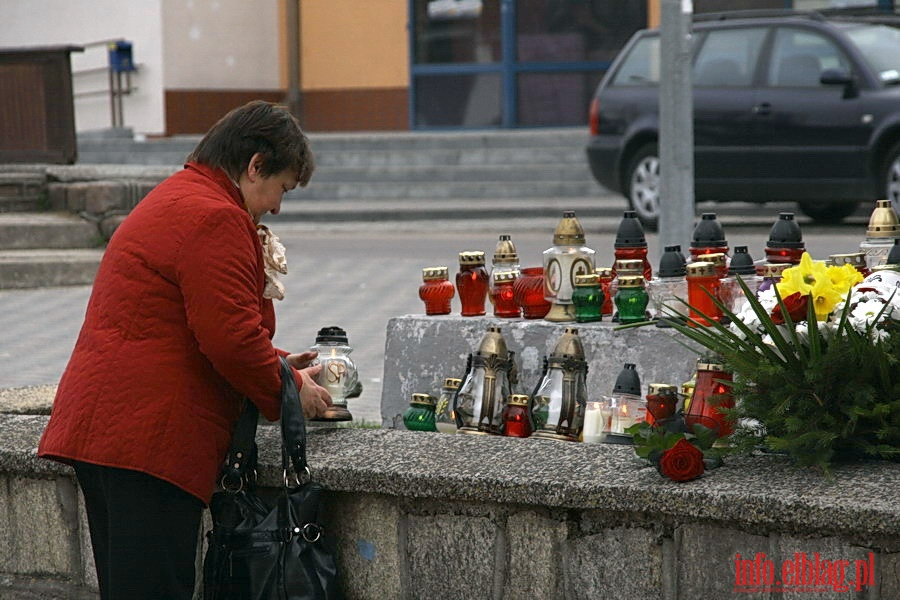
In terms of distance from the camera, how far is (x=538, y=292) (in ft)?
16.2

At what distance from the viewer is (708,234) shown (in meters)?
4.94

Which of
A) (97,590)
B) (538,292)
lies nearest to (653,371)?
(538,292)

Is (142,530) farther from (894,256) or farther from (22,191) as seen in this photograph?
(22,191)

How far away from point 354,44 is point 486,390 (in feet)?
60.8

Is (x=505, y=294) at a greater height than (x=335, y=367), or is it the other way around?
(x=505, y=294)

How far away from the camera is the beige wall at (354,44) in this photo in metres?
22.3

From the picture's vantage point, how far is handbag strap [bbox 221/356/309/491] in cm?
369

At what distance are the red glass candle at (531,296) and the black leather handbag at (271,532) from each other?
1.36 meters

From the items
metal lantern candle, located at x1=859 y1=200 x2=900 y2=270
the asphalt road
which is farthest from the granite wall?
the asphalt road

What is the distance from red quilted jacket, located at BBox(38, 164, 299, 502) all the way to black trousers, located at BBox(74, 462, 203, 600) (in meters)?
0.05

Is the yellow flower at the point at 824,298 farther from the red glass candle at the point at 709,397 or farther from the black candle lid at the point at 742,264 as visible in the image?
the black candle lid at the point at 742,264

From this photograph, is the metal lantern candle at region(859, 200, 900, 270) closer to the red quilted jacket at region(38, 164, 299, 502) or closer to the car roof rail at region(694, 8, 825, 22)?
the red quilted jacket at region(38, 164, 299, 502)

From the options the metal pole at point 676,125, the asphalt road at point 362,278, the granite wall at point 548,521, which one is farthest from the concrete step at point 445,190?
the granite wall at point 548,521

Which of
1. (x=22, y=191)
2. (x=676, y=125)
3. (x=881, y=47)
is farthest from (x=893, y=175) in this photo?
(x=22, y=191)
